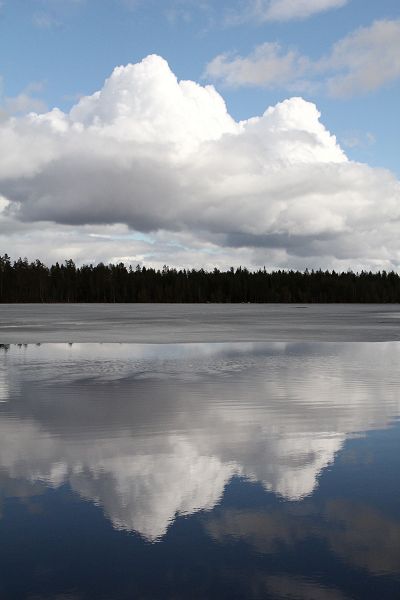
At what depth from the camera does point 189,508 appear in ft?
28.4

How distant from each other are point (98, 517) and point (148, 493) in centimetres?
104

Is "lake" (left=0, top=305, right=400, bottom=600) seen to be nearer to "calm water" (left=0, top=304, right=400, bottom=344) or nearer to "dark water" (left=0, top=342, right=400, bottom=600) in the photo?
"dark water" (left=0, top=342, right=400, bottom=600)

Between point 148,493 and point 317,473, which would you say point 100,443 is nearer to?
point 148,493

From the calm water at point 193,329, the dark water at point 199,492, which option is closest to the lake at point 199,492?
the dark water at point 199,492

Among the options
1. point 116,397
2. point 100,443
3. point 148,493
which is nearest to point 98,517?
point 148,493

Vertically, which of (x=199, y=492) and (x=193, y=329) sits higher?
(x=199, y=492)

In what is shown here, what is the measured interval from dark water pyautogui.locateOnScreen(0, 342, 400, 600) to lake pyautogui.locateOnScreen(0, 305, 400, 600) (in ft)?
0.08

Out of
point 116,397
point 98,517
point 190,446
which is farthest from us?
point 116,397

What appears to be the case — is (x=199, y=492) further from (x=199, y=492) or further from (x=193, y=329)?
(x=193, y=329)

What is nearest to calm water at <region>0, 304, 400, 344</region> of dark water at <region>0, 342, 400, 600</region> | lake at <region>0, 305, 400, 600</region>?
lake at <region>0, 305, 400, 600</region>

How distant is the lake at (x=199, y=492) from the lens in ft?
21.7

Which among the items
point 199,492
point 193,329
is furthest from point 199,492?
point 193,329

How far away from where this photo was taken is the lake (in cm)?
661

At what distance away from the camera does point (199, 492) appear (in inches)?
366
